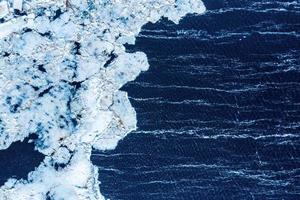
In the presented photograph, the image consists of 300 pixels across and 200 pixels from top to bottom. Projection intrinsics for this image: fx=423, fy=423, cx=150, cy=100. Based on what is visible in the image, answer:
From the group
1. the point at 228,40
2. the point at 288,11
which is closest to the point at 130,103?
the point at 228,40

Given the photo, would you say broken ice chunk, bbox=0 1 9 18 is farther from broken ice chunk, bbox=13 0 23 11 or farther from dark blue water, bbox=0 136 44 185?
dark blue water, bbox=0 136 44 185

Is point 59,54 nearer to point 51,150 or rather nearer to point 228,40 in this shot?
point 51,150

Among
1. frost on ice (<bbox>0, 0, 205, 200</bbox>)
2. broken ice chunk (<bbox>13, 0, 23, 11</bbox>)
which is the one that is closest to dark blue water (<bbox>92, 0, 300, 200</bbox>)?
frost on ice (<bbox>0, 0, 205, 200</bbox>)

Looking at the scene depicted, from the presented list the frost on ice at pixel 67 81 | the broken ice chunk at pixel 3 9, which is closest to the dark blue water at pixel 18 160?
the frost on ice at pixel 67 81

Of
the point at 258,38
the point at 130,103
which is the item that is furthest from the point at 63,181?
the point at 258,38

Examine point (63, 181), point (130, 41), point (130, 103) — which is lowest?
point (63, 181)

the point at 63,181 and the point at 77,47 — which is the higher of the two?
the point at 77,47

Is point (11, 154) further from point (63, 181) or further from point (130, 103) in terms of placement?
point (130, 103)
